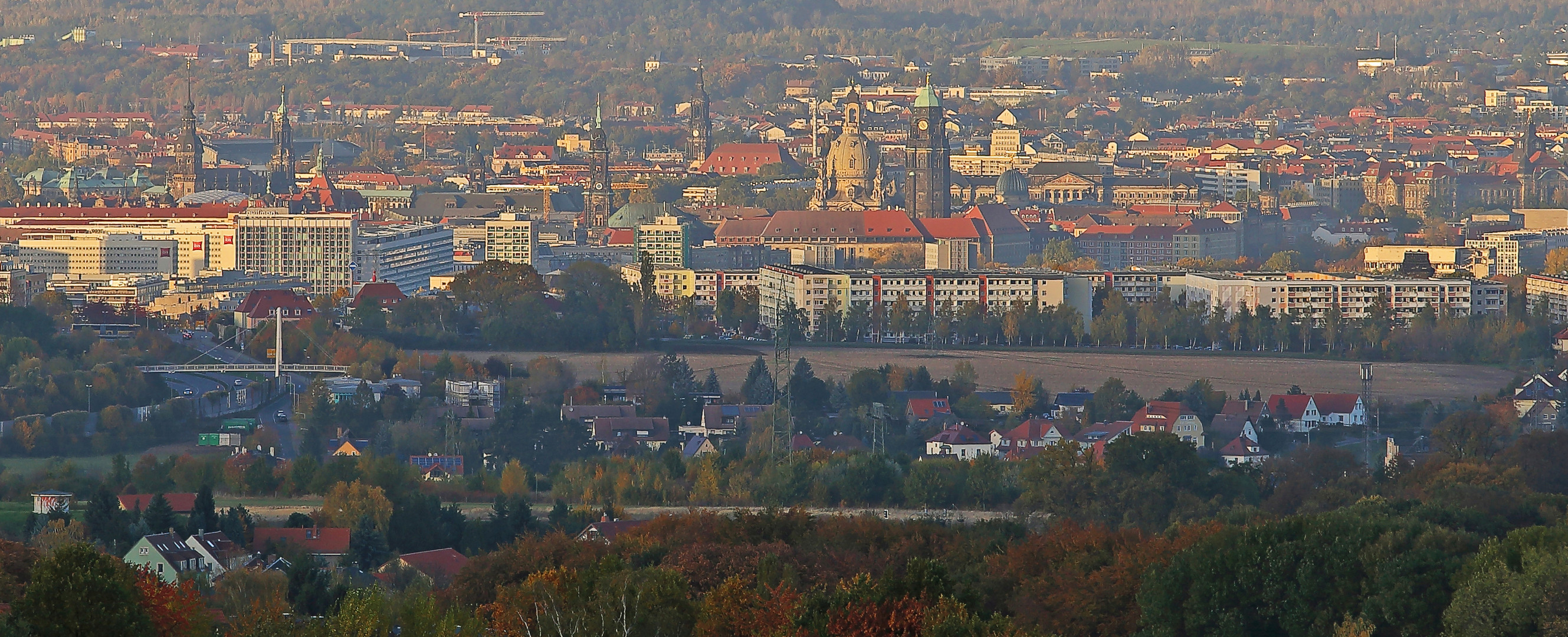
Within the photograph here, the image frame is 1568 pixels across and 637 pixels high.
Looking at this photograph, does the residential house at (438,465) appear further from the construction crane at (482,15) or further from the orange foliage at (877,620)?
the construction crane at (482,15)

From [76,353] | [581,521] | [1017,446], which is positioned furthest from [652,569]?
[76,353]

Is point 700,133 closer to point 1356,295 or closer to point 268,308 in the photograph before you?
point 1356,295

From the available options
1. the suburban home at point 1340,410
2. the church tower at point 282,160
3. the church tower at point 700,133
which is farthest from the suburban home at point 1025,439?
the church tower at point 700,133

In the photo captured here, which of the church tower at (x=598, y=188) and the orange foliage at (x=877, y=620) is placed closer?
the orange foliage at (x=877, y=620)

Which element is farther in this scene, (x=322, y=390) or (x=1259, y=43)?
(x=1259, y=43)

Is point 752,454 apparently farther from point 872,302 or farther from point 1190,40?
point 1190,40
